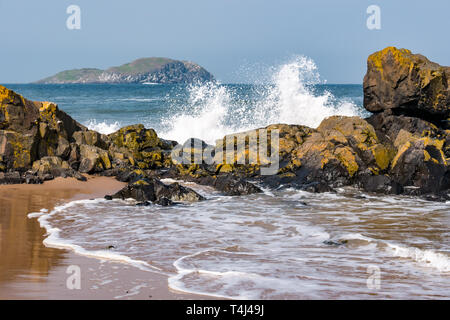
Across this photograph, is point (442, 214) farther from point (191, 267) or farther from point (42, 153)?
point (42, 153)

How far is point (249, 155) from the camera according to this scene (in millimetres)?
13672

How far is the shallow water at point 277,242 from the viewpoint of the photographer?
5.15 m

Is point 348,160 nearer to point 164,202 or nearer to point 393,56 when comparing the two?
point 393,56

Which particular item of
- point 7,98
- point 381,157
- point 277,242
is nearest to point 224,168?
point 381,157

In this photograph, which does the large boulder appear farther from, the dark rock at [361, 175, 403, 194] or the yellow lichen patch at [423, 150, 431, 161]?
the dark rock at [361, 175, 403, 194]

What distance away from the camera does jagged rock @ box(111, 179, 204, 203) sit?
10.2 metres

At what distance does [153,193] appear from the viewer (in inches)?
409

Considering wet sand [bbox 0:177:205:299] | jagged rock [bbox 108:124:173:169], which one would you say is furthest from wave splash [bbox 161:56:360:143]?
wet sand [bbox 0:177:205:299]

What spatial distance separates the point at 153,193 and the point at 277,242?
3.95 metres

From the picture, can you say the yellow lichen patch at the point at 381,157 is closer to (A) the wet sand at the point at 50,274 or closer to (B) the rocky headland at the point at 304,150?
(B) the rocky headland at the point at 304,150

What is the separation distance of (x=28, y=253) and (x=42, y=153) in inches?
286

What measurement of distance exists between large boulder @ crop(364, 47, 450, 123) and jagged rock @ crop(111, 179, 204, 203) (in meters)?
7.52
